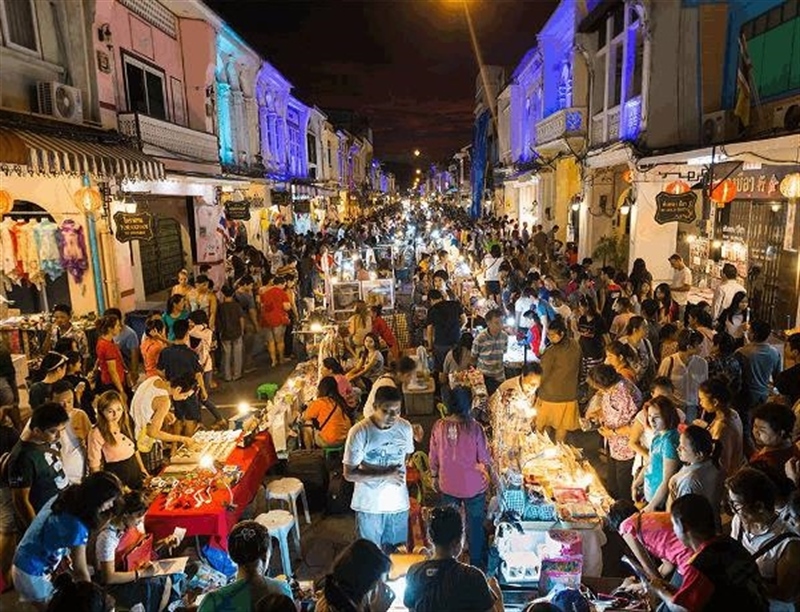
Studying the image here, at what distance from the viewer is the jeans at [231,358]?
12.0 m

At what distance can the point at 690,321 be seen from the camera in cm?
816

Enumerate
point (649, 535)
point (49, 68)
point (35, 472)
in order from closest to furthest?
point (649, 535) < point (35, 472) < point (49, 68)

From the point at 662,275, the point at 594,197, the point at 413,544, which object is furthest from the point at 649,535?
the point at 594,197

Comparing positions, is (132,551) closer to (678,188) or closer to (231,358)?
(231,358)

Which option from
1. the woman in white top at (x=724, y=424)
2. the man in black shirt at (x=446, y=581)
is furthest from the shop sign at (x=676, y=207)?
the man in black shirt at (x=446, y=581)

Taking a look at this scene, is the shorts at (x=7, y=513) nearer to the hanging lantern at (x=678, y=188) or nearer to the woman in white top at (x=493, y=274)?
the woman in white top at (x=493, y=274)

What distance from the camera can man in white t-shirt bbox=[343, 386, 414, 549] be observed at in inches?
202

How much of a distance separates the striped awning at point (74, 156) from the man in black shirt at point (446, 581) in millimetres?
7438

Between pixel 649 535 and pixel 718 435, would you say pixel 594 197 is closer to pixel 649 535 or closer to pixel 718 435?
pixel 718 435

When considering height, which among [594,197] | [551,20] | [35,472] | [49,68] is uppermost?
[551,20]

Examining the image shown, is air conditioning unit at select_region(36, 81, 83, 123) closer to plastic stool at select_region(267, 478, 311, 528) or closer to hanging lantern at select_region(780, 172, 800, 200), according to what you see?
plastic stool at select_region(267, 478, 311, 528)

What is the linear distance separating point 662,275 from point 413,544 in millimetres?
11439

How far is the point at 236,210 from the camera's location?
63.1 feet

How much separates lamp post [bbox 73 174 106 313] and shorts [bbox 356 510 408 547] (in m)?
8.50
